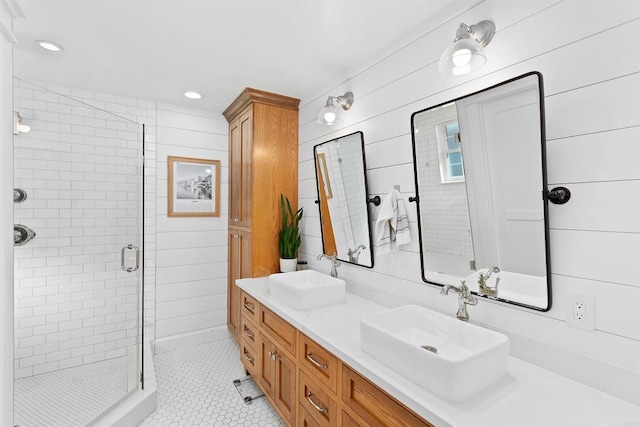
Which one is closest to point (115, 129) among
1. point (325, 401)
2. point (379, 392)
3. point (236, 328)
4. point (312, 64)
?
point (312, 64)

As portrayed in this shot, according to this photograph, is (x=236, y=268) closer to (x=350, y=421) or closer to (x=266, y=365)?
(x=266, y=365)

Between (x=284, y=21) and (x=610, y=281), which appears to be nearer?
(x=610, y=281)

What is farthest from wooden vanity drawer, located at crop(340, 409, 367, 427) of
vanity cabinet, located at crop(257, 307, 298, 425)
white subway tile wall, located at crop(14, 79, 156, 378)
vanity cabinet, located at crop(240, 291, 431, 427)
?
white subway tile wall, located at crop(14, 79, 156, 378)

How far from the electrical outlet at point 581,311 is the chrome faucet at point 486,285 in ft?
0.81

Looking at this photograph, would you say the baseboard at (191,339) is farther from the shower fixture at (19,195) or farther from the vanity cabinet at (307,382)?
the shower fixture at (19,195)

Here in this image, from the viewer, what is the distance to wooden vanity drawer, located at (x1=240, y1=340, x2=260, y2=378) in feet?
7.15

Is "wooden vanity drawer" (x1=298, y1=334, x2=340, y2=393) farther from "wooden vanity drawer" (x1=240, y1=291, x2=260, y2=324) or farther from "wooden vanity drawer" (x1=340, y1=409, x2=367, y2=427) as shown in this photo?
"wooden vanity drawer" (x1=240, y1=291, x2=260, y2=324)

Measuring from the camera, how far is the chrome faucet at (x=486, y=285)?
1.32 m

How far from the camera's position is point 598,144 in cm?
104

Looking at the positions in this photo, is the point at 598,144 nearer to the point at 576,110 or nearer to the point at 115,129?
the point at 576,110

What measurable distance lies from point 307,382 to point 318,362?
0.57ft

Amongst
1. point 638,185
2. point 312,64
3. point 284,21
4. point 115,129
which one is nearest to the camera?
point 638,185

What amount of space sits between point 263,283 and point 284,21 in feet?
5.80

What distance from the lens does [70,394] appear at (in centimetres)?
192
